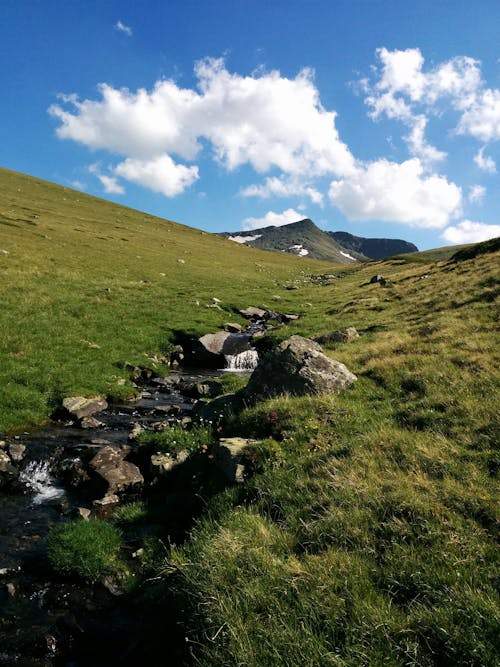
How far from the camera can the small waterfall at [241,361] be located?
30.1 meters

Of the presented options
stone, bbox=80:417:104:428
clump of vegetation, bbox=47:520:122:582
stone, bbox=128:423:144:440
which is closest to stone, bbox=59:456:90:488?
stone, bbox=128:423:144:440

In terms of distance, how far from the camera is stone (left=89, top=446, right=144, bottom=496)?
1318 centimetres

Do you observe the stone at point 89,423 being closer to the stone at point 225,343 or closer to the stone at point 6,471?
the stone at point 6,471

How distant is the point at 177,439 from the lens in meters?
15.2

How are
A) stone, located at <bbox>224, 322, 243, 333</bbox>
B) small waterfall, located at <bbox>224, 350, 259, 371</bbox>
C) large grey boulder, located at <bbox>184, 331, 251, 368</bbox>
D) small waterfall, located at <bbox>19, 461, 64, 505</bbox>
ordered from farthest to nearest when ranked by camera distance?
1. stone, located at <bbox>224, 322, 243, 333</bbox>
2. small waterfall, located at <bbox>224, 350, 259, 371</bbox>
3. large grey boulder, located at <bbox>184, 331, 251, 368</bbox>
4. small waterfall, located at <bbox>19, 461, 64, 505</bbox>

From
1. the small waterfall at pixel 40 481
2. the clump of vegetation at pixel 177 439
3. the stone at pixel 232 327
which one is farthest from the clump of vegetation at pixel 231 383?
the stone at pixel 232 327

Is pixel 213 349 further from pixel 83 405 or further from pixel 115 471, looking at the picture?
pixel 115 471

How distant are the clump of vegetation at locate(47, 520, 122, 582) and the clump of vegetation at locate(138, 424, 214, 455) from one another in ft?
13.4

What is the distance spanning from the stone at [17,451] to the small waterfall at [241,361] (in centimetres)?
1643

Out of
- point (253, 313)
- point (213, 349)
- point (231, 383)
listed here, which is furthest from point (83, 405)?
point (253, 313)

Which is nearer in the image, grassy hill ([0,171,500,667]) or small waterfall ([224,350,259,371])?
grassy hill ([0,171,500,667])

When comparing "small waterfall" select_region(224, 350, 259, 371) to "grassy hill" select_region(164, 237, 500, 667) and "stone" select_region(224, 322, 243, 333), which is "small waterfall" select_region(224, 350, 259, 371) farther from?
"grassy hill" select_region(164, 237, 500, 667)

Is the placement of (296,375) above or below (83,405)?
above

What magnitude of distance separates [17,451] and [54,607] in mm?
7321
